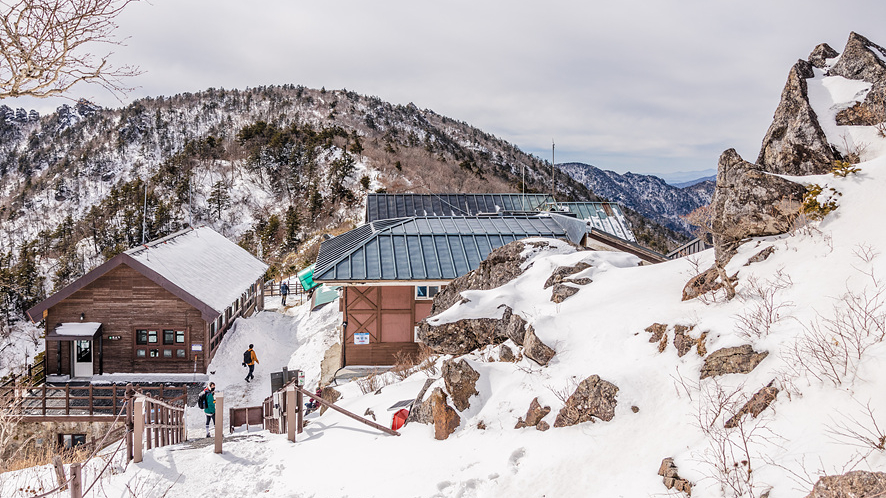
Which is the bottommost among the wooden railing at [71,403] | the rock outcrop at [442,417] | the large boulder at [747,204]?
the wooden railing at [71,403]

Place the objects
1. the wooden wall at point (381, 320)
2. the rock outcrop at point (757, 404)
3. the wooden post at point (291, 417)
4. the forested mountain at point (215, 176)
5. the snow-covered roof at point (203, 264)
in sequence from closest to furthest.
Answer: the rock outcrop at point (757, 404) → the wooden post at point (291, 417) → the wooden wall at point (381, 320) → the snow-covered roof at point (203, 264) → the forested mountain at point (215, 176)

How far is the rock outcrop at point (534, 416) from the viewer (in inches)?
267

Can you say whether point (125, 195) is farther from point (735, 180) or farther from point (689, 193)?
point (689, 193)

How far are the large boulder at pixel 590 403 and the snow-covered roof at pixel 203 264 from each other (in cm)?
1547

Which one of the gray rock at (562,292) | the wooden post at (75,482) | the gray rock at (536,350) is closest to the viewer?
the wooden post at (75,482)

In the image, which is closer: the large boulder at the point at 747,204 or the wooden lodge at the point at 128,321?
the large boulder at the point at 747,204

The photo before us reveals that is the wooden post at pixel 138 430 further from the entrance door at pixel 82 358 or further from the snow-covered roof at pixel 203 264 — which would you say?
the entrance door at pixel 82 358

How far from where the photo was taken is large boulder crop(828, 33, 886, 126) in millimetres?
7805

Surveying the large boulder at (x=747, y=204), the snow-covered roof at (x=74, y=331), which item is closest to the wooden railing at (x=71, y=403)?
the snow-covered roof at (x=74, y=331)

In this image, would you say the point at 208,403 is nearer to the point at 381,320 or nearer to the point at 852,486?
the point at 381,320

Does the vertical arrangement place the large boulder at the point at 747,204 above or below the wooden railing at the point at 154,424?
above

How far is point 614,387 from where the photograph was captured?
21.0 ft

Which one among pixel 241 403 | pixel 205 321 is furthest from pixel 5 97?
pixel 205 321

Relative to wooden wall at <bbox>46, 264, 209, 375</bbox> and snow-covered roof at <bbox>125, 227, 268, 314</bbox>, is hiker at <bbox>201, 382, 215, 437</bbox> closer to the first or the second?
snow-covered roof at <bbox>125, 227, 268, 314</bbox>
